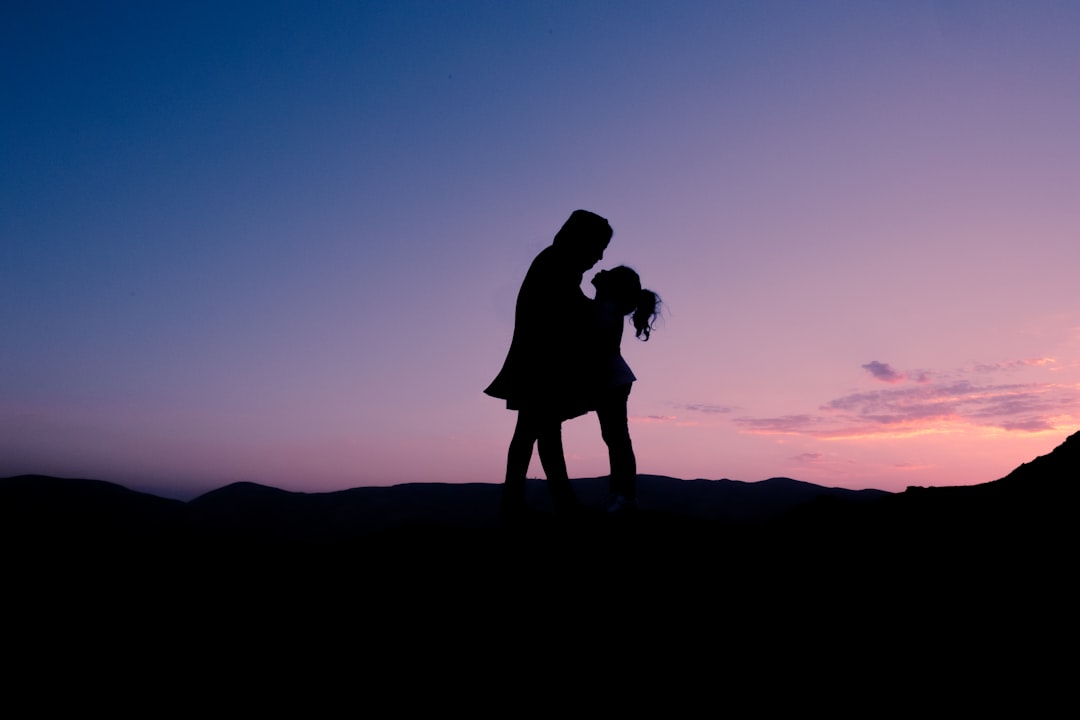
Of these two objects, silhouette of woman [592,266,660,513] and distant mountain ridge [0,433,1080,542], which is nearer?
distant mountain ridge [0,433,1080,542]

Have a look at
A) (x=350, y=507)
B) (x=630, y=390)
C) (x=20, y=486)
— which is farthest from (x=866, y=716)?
(x=350, y=507)

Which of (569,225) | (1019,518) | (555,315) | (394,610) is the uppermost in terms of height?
(569,225)

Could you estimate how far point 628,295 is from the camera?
4.79 meters

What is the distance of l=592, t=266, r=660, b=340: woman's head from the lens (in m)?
4.79

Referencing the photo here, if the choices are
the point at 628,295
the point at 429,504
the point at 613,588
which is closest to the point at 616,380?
the point at 628,295

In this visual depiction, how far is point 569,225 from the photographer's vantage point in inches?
150

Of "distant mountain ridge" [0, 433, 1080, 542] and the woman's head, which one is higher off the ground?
the woman's head

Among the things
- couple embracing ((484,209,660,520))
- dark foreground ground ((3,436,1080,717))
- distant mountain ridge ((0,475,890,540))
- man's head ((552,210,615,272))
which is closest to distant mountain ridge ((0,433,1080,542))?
distant mountain ridge ((0,475,890,540))

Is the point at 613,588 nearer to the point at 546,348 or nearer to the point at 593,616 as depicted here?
the point at 593,616

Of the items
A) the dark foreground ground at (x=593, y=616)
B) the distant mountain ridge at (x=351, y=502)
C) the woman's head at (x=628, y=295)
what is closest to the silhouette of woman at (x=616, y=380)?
the woman's head at (x=628, y=295)

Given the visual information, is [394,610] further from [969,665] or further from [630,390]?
[630,390]

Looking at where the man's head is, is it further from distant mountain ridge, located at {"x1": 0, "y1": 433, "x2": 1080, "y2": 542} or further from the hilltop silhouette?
distant mountain ridge, located at {"x1": 0, "y1": 433, "x2": 1080, "y2": 542}

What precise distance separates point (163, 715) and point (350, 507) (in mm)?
20494

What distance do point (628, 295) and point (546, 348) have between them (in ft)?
4.10
